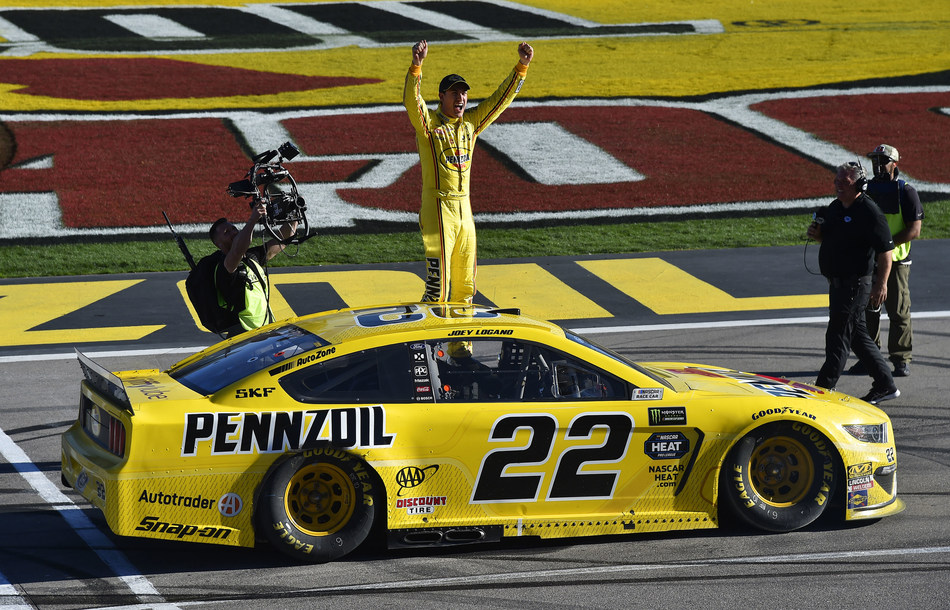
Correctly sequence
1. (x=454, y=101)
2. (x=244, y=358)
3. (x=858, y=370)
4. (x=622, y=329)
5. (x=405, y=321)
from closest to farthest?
(x=244, y=358) < (x=405, y=321) < (x=454, y=101) < (x=858, y=370) < (x=622, y=329)

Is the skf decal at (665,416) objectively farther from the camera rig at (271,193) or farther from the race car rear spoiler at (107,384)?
the race car rear spoiler at (107,384)

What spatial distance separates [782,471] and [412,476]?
2075mm

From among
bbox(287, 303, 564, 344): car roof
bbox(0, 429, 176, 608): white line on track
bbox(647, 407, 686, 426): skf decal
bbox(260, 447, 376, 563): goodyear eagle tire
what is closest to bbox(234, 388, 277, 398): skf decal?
bbox(260, 447, 376, 563): goodyear eagle tire

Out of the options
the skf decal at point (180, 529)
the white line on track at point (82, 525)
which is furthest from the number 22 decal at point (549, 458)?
the white line on track at point (82, 525)

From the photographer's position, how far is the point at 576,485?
6.24 metres

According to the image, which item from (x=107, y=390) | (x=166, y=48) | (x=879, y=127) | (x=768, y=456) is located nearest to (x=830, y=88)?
(x=879, y=127)

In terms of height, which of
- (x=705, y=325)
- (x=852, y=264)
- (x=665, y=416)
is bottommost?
(x=705, y=325)

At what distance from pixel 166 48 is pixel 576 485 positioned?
22.4m

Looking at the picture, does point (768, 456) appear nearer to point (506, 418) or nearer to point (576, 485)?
point (576, 485)

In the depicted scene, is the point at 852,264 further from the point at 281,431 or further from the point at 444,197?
the point at 281,431

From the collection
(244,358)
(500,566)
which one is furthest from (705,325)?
(244,358)

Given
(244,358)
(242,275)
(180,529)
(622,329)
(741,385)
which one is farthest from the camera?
(622,329)

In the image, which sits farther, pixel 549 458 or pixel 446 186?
pixel 446 186

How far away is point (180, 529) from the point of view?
19.0 feet
